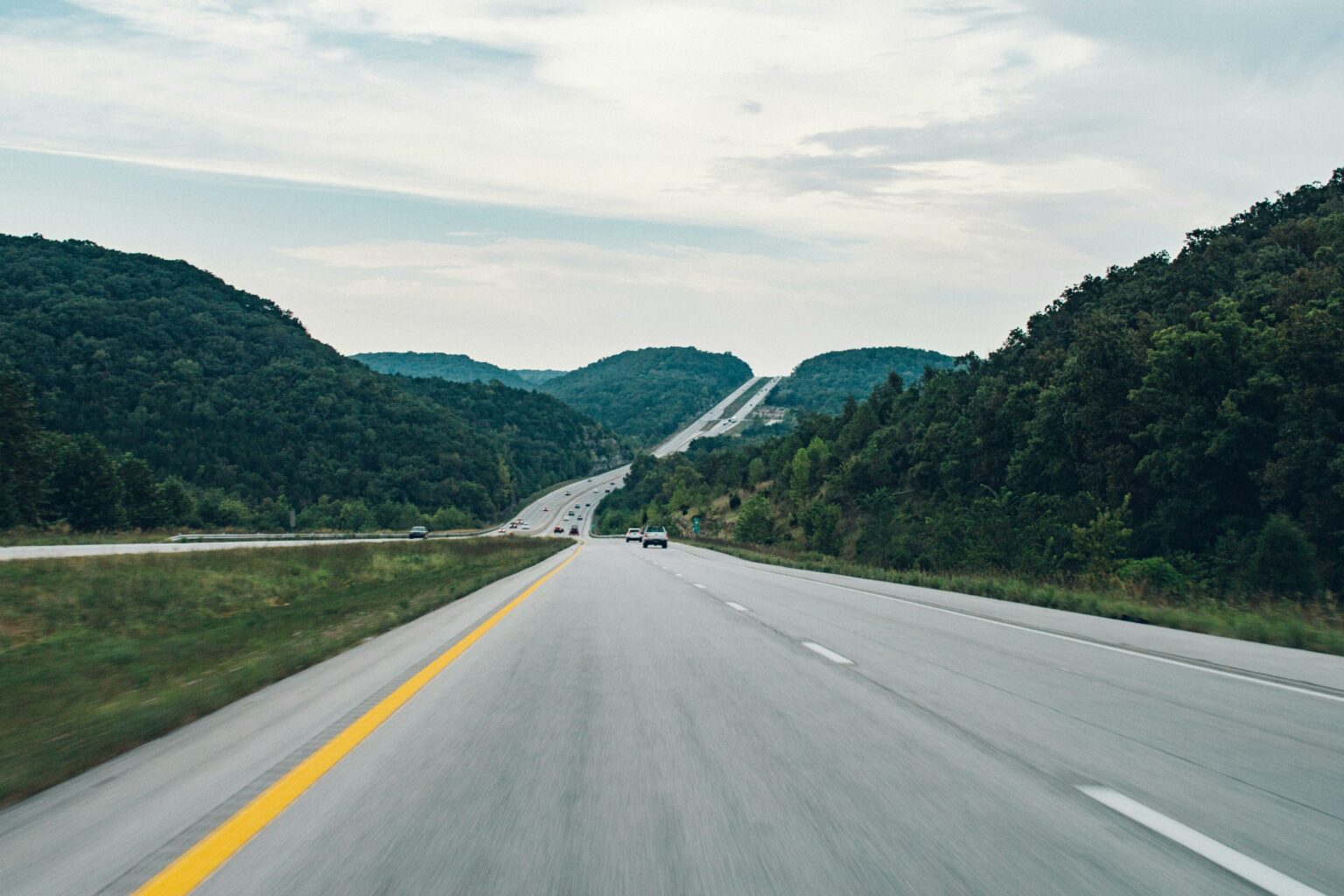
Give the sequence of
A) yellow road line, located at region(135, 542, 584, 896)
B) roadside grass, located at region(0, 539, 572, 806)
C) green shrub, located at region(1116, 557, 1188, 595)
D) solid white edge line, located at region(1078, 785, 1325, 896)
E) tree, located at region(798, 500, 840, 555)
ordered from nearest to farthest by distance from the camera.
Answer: solid white edge line, located at region(1078, 785, 1325, 896) < yellow road line, located at region(135, 542, 584, 896) < roadside grass, located at region(0, 539, 572, 806) < green shrub, located at region(1116, 557, 1188, 595) < tree, located at region(798, 500, 840, 555)

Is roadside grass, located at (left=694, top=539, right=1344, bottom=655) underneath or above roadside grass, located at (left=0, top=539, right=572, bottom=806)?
above

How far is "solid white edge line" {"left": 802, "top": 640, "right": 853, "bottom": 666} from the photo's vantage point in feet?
32.6

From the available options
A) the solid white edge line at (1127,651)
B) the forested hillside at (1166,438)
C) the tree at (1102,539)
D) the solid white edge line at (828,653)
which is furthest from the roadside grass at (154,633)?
the tree at (1102,539)

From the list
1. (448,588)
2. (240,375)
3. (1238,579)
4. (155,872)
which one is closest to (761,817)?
(155,872)

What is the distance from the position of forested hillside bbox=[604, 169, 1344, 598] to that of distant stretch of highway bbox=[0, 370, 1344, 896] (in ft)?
48.6

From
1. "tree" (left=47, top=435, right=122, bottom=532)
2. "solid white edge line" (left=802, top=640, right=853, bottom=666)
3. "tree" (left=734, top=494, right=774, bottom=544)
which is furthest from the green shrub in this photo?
"tree" (left=47, top=435, right=122, bottom=532)

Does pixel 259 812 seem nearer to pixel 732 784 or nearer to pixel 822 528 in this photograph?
pixel 732 784

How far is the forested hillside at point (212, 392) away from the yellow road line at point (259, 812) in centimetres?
12808

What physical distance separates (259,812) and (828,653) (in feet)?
22.5

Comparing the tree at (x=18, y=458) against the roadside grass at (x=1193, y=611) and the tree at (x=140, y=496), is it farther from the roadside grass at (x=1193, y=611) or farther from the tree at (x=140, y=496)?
the roadside grass at (x=1193, y=611)

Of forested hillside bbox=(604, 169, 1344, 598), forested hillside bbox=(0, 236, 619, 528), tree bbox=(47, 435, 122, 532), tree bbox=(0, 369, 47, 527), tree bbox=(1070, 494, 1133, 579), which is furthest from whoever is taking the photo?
forested hillside bbox=(0, 236, 619, 528)

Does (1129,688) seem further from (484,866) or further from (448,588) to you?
(448,588)

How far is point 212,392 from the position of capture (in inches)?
5689

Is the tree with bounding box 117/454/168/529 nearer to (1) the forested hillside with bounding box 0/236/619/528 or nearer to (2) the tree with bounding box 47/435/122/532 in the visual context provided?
(2) the tree with bounding box 47/435/122/532
